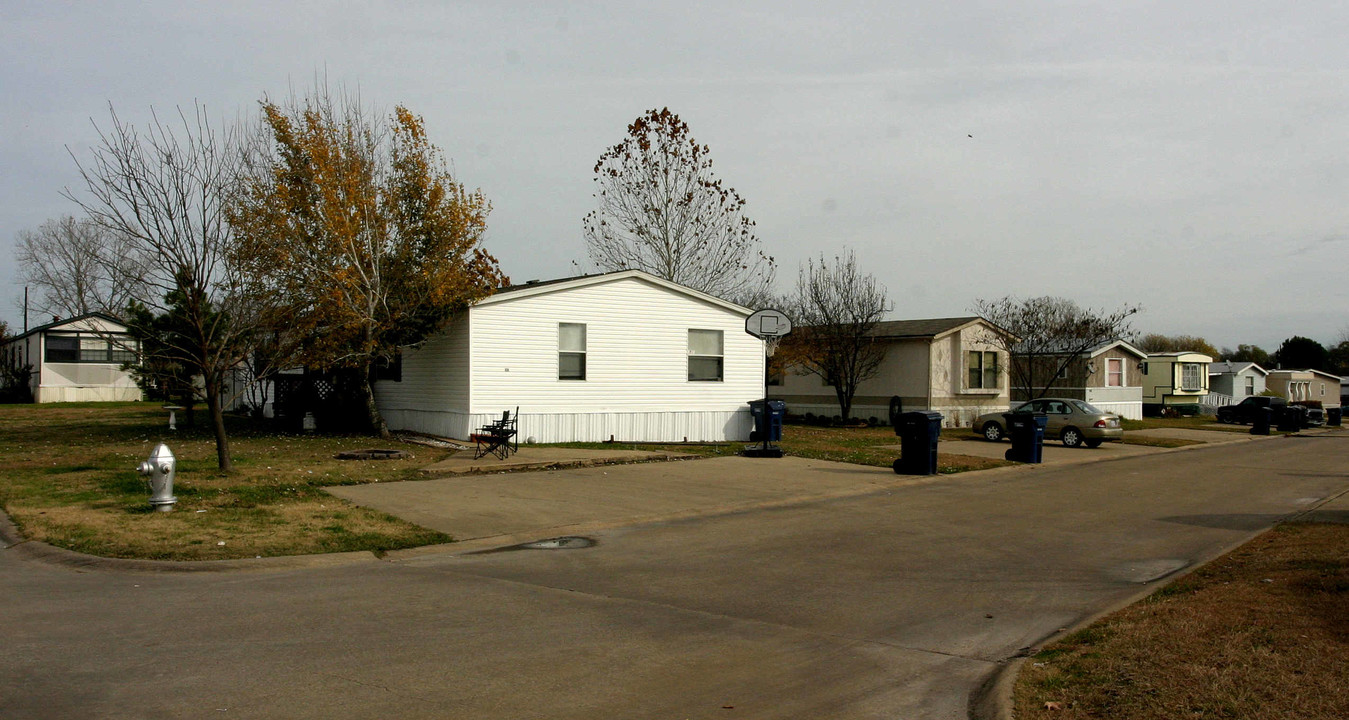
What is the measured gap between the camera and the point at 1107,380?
46438 mm

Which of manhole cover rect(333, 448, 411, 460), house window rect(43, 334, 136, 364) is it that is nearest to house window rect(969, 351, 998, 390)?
manhole cover rect(333, 448, 411, 460)

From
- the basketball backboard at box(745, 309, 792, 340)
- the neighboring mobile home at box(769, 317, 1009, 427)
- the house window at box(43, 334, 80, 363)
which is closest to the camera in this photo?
the basketball backboard at box(745, 309, 792, 340)

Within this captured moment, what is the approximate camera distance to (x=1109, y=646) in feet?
20.7

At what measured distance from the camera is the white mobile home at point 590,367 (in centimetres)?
2262

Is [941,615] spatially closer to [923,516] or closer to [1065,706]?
[1065,706]

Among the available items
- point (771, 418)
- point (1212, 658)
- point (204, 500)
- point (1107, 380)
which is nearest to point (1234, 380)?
point (1107, 380)

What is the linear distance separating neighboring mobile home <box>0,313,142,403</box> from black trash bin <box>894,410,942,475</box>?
4228 centimetres

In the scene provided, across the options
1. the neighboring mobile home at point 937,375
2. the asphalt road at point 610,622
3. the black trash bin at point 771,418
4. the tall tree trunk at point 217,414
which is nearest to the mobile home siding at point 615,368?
the black trash bin at point 771,418

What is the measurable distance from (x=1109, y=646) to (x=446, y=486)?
10.7 meters

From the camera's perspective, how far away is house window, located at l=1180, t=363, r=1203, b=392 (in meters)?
54.7

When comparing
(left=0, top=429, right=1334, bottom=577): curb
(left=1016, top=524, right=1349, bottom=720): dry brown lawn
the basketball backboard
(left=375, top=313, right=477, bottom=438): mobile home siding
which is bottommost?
(left=0, top=429, right=1334, bottom=577): curb

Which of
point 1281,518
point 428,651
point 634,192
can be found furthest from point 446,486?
point 634,192

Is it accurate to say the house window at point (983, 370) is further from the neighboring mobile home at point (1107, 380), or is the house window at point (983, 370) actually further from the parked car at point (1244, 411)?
the parked car at point (1244, 411)

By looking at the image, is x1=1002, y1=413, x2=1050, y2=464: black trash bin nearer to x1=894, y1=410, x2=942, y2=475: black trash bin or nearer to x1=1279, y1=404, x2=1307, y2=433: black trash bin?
x1=894, y1=410, x2=942, y2=475: black trash bin
